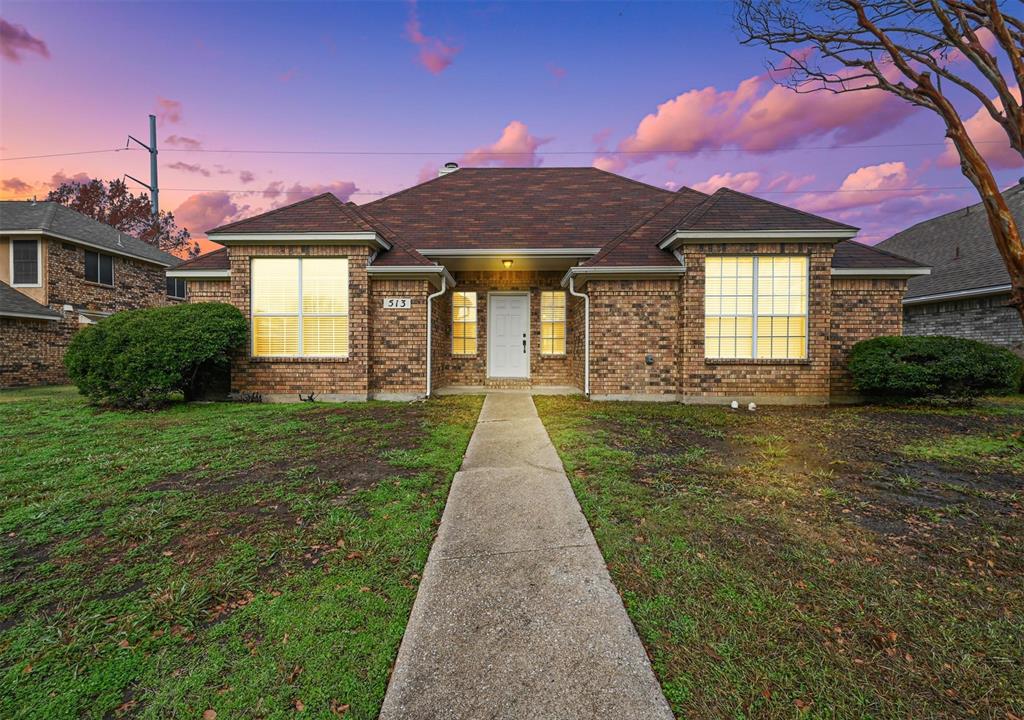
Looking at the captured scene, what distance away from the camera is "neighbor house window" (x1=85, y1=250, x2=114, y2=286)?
1543cm

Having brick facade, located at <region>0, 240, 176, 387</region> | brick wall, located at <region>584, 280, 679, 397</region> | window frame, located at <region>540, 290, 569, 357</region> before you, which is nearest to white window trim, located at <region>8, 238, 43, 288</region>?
brick facade, located at <region>0, 240, 176, 387</region>

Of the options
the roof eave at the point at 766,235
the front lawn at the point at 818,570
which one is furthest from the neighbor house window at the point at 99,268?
the roof eave at the point at 766,235

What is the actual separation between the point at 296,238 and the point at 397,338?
288 cm

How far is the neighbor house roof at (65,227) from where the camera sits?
1404 centimetres

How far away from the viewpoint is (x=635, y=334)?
8945 mm

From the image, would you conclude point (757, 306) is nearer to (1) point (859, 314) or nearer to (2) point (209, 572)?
(1) point (859, 314)

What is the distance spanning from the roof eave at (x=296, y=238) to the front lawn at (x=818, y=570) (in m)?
6.15

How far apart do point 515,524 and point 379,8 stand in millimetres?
14145

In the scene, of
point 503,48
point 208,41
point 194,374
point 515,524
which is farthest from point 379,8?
point 515,524

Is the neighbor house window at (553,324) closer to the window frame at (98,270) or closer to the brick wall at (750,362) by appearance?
the brick wall at (750,362)

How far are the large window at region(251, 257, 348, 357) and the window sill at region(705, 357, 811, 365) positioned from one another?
7.90 metres

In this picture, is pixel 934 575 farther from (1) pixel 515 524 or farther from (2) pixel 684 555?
(1) pixel 515 524

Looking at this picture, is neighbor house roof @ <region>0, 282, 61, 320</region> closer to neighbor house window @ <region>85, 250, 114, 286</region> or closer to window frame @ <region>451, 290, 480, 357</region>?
neighbor house window @ <region>85, 250, 114, 286</region>

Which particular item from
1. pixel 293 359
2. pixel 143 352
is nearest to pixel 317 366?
pixel 293 359
